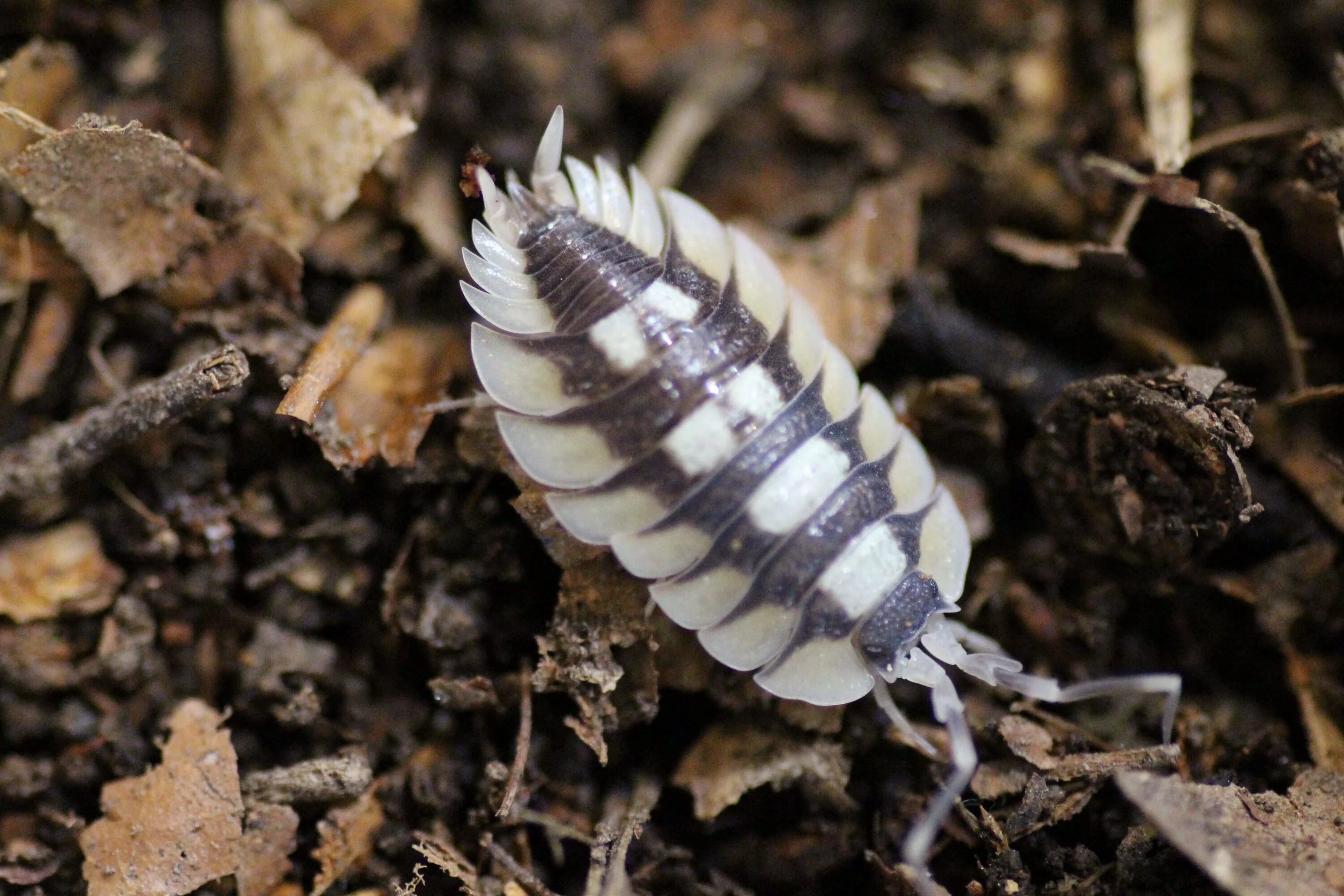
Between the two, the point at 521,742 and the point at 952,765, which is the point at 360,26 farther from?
the point at 952,765

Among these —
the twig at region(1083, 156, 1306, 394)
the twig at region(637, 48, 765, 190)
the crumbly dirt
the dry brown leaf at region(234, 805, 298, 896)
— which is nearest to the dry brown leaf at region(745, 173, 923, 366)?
the crumbly dirt

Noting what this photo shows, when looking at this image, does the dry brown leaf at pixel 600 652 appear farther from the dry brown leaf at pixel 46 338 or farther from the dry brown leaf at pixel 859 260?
the dry brown leaf at pixel 46 338

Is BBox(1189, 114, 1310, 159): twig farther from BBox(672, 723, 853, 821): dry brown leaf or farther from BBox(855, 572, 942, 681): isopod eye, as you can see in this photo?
BBox(672, 723, 853, 821): dry brown leaf

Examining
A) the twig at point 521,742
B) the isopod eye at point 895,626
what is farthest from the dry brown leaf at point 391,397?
the isopod eye at point 895,626

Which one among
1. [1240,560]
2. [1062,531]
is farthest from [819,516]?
[1240,560]

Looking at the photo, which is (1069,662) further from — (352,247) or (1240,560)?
(352,247)

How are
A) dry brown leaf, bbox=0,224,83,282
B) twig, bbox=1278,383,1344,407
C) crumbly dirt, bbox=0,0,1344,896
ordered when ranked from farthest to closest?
dry brown leaf, bbox=0,224,83,282 < twig, bbox=1278,383,1344,407 < crumbly dirt, bbox=0,0,1344,896
